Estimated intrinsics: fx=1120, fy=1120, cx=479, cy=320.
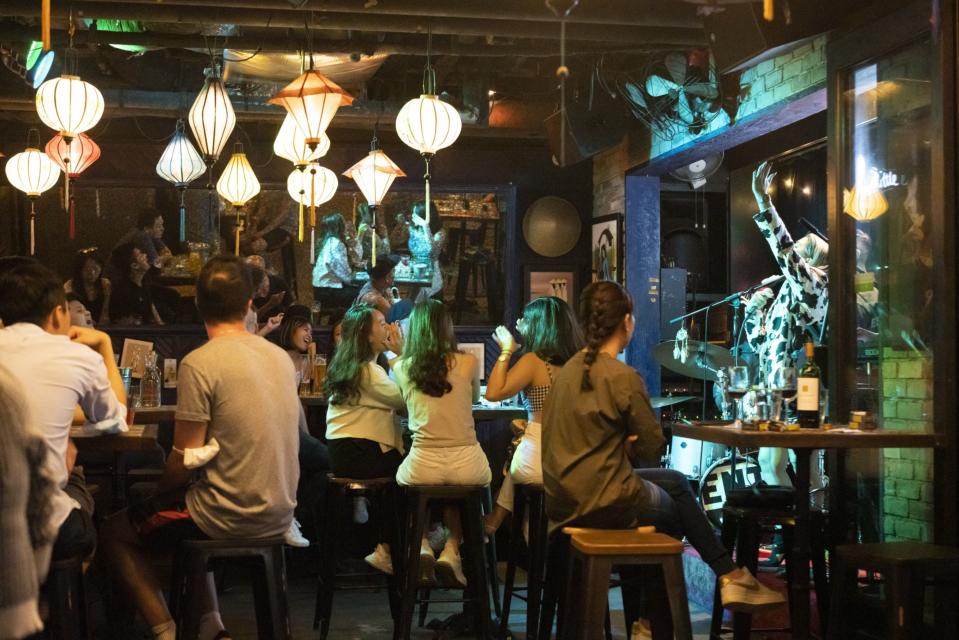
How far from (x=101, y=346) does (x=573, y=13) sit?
11.3ft

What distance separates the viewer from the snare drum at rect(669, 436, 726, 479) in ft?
27.4

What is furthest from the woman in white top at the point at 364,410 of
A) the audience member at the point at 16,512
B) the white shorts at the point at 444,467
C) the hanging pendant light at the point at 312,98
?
the audience member at the point at 16,512

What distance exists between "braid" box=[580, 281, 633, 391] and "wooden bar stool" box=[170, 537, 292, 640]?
129 centimetres

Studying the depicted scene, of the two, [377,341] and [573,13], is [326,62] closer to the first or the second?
[573,13]

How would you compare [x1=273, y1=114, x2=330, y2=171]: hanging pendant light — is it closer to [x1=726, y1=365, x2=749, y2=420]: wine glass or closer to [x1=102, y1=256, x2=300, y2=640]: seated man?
[x1=102, y1=256, x2=300, y2=640]: seated man

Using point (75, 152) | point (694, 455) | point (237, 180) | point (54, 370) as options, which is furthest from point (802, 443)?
point (75, 152)

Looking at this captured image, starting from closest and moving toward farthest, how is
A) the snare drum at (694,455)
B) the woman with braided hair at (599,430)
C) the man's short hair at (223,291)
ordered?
the man's short hair at (223,291), the woman with braided hair at (599,430), the snare drum at (694,455)

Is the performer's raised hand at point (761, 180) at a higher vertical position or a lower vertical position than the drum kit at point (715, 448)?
higher

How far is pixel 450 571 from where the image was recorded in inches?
214

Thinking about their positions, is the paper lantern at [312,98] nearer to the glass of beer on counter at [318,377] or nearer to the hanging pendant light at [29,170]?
the glass of beer on counter at [318,377]

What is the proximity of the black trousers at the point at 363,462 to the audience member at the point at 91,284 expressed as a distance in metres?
4.45

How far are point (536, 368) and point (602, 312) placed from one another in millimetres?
1258

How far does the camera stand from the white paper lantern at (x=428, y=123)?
6.37 metres

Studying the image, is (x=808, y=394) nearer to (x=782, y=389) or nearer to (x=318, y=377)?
(x=782, y=389)
